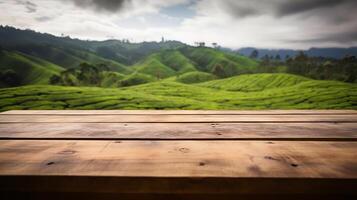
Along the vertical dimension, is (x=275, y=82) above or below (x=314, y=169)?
below

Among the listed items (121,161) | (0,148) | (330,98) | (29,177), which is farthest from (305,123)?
(330,98)

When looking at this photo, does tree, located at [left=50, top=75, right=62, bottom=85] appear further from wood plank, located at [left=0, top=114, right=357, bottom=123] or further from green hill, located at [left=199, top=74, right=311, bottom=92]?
wood plank, located at [left=0, top=114, right=357, bottom=123]

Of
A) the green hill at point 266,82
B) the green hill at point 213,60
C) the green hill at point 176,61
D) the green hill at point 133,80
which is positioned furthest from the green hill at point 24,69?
the green hill at point 213,60

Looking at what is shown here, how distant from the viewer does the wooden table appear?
864mm

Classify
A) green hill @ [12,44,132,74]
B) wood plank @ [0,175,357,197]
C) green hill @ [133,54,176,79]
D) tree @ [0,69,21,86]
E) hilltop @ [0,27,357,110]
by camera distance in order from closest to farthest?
wood plank @ [0,175,357,197] → hilltop @ [0,27,357,110] → tree @ [0,69,21,86] → green hill @ [133,54,176,79] → green hill @ [12,44,132,74]

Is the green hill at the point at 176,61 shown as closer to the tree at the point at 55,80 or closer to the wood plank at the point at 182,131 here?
the tree at the point at 55,80

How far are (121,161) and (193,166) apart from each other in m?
0.30

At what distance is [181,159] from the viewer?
104cm

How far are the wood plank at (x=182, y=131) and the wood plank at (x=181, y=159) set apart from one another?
0.12m

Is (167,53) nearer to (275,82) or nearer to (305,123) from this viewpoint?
(275,82)

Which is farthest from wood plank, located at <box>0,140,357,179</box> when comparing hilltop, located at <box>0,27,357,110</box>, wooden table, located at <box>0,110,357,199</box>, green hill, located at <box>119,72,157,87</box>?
green hill, located at <box>119,72,157,87</box>

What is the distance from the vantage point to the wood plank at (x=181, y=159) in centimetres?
91

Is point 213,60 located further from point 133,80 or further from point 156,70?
point 133,80

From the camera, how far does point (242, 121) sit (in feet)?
6.07
